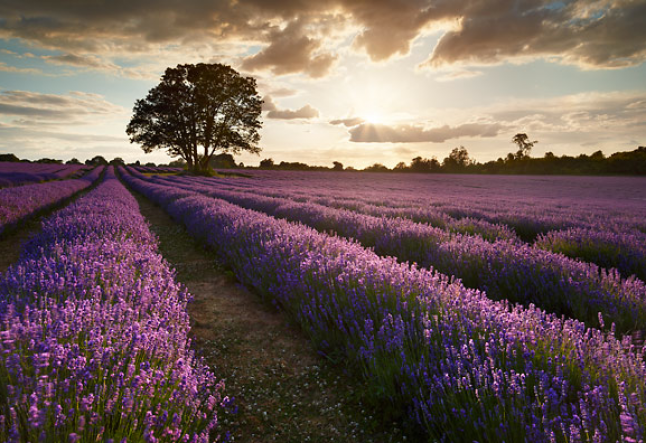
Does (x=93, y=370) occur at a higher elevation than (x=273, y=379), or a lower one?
higher

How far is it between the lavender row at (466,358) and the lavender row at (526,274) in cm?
71

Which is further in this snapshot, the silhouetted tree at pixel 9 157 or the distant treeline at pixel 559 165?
the silhouetted tree at pixel 9 157

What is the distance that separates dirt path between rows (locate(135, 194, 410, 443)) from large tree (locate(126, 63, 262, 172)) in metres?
33.0

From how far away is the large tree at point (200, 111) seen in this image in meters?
32.9

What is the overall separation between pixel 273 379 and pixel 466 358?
142cm

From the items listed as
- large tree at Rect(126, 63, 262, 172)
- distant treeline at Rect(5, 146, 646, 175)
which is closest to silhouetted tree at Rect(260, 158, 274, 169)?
distant treeline at Rect(5, 146, 646, 175)

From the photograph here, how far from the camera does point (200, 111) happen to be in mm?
33344

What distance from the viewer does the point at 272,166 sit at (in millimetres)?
67875

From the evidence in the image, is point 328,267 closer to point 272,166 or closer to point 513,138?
point 272,166

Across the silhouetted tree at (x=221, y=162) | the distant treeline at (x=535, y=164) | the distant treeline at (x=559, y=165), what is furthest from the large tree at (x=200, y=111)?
the distant treeline at (x=559, y=165)

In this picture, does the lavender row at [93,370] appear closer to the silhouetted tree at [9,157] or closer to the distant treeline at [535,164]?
the distant treeline at [535,164]

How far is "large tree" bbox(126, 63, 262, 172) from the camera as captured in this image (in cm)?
3288

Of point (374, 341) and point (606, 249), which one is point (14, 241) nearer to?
point (374, 341)

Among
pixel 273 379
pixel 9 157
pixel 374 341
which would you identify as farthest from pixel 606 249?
pixel 9 157
